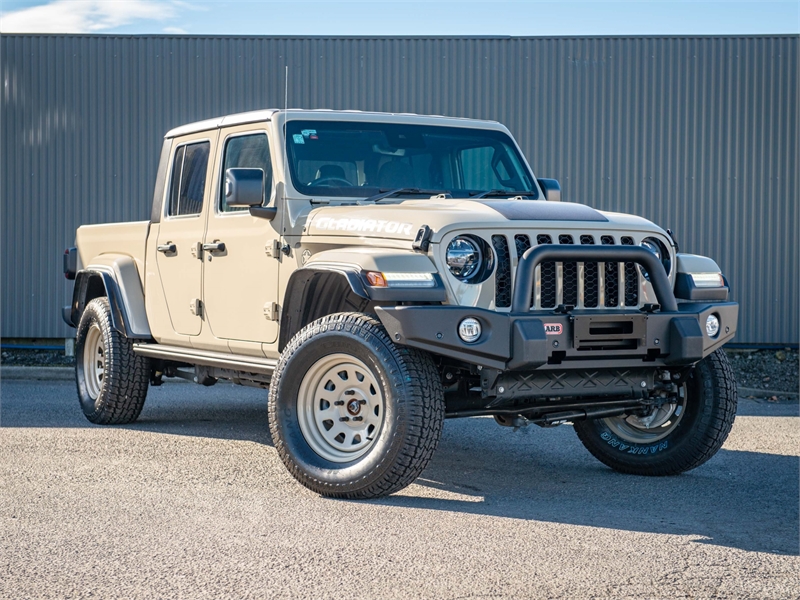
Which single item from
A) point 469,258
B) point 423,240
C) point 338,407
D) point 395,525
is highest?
point 423,240

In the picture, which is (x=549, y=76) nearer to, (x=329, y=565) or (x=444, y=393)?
(x=444, y=393)

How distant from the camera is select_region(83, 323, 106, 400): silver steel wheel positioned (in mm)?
8961

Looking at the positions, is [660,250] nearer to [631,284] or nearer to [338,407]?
[631,284]

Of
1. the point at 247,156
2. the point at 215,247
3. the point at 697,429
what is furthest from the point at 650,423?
the point at 247,156

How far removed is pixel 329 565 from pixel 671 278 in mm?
2974

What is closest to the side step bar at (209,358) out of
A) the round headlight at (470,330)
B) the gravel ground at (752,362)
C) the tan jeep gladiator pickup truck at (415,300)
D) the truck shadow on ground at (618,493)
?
the tan jeep gladiator pickup truck at (415,300)

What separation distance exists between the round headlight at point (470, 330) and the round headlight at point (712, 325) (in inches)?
59.2

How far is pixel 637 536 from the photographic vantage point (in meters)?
5.07

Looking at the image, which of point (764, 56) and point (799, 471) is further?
point (764, 56)

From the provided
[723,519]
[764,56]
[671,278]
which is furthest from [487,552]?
[764,56]

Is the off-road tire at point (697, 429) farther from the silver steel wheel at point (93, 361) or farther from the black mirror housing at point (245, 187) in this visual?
the silver steel wheel at point (93, 361)

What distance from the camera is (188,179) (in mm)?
7961

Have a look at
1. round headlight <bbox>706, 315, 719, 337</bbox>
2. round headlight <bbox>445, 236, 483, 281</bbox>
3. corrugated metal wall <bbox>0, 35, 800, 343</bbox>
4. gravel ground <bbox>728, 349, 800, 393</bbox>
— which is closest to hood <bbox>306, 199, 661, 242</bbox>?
round headlight <bbox>445, 236, 483, 281</bbox>

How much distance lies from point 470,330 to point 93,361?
183 inches
